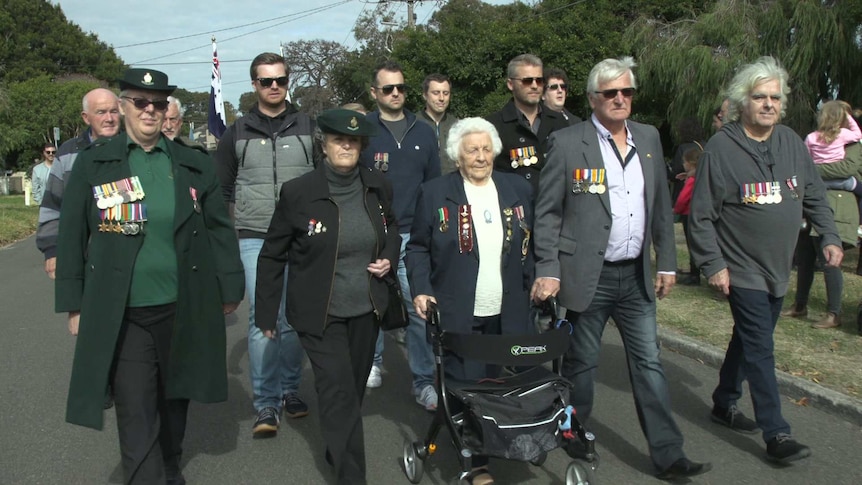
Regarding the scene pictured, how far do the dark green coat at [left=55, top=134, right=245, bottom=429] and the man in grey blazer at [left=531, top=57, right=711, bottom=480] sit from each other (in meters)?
1.69

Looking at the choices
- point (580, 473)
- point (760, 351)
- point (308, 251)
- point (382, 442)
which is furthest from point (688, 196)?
point (308, 251)

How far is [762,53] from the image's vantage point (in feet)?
47.0

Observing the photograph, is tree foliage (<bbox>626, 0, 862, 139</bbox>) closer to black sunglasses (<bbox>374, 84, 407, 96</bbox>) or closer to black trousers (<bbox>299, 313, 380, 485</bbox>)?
black sunglasses (<bbox>374, 84, 407, 96</bbox>)

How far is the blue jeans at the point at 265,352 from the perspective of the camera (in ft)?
17.3

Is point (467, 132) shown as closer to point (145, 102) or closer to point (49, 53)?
point (145, 102)

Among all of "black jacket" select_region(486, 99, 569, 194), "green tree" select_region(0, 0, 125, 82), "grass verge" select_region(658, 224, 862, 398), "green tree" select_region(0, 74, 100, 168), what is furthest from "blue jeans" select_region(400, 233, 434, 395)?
"green tree" select_region(0, 0, 125, 82)

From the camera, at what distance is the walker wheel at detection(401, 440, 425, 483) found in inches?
172

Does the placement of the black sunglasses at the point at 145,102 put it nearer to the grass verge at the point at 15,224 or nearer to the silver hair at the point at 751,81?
the silver hair at the point at 751,81

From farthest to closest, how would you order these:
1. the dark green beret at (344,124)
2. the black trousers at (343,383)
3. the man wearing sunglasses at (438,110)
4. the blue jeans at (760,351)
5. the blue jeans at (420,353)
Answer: the man wearing sunglasses at (438,110) → the blue jeans at (420,353) → the blue jeans at (760,351) → the dark green beret at (344,124) → the black trousers at (343,383)

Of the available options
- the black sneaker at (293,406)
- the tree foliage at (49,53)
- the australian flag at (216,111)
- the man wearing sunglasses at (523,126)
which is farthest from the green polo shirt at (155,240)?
the tree foliage at (49,53)

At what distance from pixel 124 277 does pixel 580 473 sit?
7.60ft

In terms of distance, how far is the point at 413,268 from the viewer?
4.61m

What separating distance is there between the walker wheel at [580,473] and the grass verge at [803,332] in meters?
2.54

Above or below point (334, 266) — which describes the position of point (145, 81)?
above
